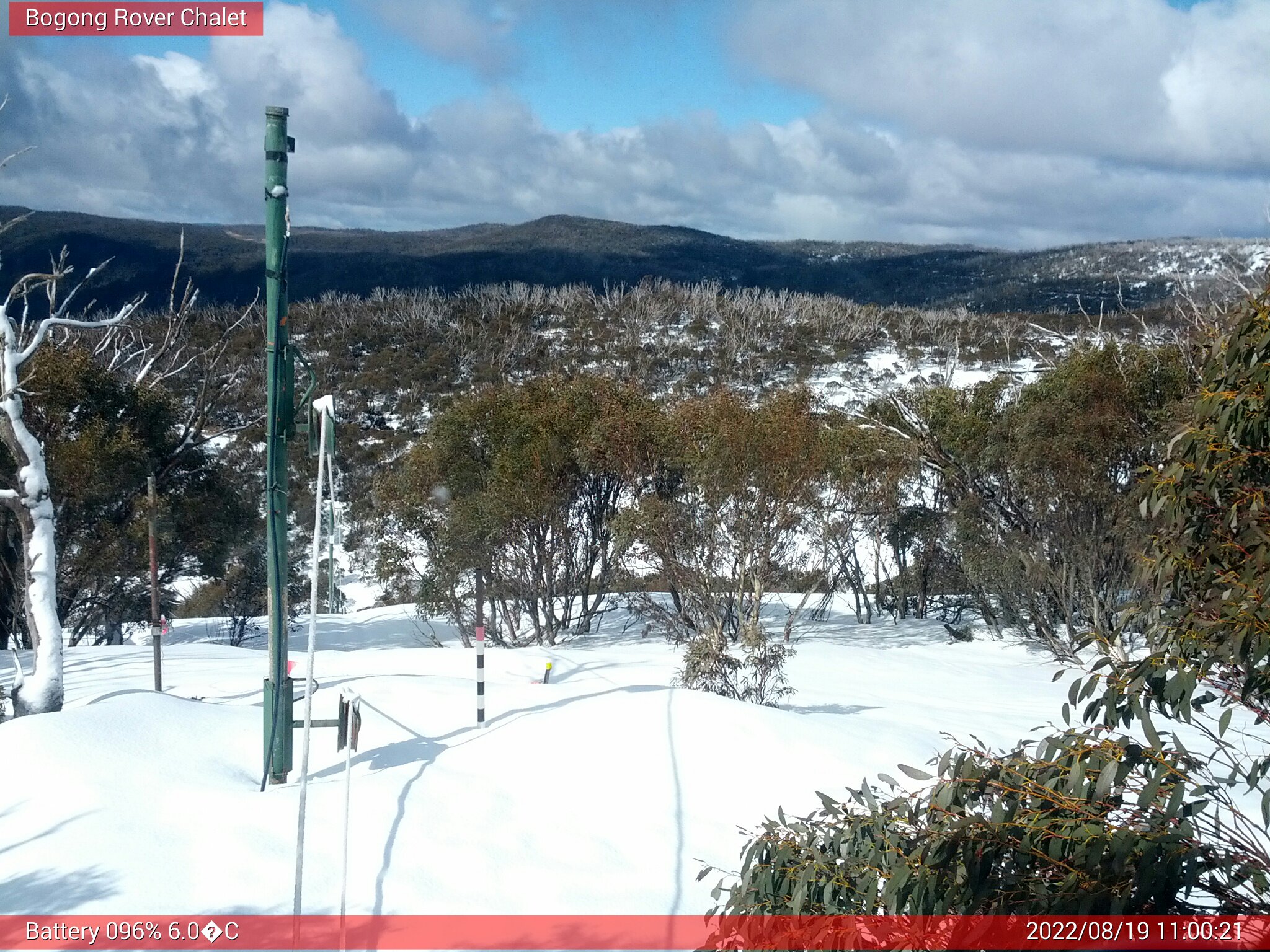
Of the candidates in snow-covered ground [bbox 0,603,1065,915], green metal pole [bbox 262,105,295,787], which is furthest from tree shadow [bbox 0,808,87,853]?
green metal pole [bbox 262,105,295,787]

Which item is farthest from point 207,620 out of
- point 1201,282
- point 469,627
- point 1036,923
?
point 1201,282

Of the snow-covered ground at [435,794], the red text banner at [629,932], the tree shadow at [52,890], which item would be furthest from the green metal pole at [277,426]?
the red text banner at [629,932]

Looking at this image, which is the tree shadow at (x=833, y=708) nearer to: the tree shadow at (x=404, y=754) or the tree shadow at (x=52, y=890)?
the tree shadow at (x=404, y=754)

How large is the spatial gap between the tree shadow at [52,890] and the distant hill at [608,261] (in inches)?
2273

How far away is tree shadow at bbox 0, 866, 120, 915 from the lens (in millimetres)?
4148

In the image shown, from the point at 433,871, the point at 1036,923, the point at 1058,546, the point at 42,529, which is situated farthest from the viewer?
the point at 1058,546

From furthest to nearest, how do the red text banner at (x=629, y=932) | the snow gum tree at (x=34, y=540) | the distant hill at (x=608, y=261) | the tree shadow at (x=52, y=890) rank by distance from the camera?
the distant hill at (x=608, y=261), the snow gum tree at (x=34, y=540), the tree shadow at (x=52, y=890), the red text banner at (x=629, y=932)

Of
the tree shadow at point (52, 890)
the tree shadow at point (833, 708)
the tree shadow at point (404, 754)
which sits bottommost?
the tree shadow at point (833, 708)

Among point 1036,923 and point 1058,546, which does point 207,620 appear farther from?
point 1036,923

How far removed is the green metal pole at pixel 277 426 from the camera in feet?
18.5

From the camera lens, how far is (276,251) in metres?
5.69

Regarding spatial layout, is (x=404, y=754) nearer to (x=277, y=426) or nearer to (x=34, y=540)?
(x=277, y=426)

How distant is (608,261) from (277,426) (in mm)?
88017

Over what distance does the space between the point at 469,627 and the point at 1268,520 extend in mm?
15949
